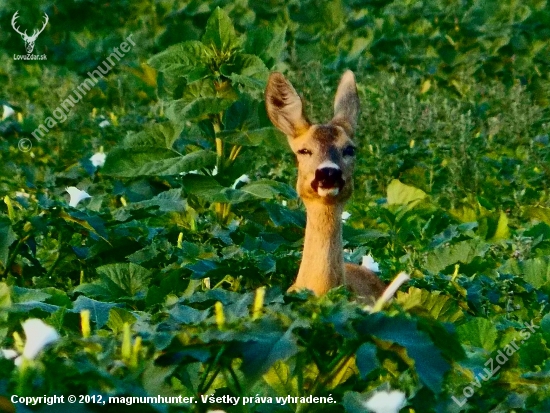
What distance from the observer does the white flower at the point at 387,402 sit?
3037 millimetres

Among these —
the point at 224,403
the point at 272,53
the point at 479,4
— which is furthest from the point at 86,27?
the point at 224,403

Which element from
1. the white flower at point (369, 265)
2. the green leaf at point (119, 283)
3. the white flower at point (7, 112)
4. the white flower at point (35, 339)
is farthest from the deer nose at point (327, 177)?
the white flower at point (7, 112)

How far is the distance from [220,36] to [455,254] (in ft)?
5.67

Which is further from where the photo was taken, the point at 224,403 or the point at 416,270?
the point at 416,270

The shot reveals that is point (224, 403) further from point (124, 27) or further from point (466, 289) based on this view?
point (124, 27)

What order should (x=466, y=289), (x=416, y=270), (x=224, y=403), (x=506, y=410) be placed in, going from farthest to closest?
(x=416, y=270) < (x=466, y=289) < (x=224, y=403) < (x=506, y=410)

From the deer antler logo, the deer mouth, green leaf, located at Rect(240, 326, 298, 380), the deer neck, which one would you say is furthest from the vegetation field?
the deer mouth

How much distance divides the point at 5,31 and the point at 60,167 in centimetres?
503

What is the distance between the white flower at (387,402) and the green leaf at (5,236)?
2.55 meters

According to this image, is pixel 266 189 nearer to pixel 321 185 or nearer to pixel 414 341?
pixel 321 185

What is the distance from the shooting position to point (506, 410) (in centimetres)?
325

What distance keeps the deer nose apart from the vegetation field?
1.51 ft

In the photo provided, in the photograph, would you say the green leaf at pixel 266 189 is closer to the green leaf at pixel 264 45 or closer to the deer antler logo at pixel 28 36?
the green leaf at pixel 264 45

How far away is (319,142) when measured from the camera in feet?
16.6
